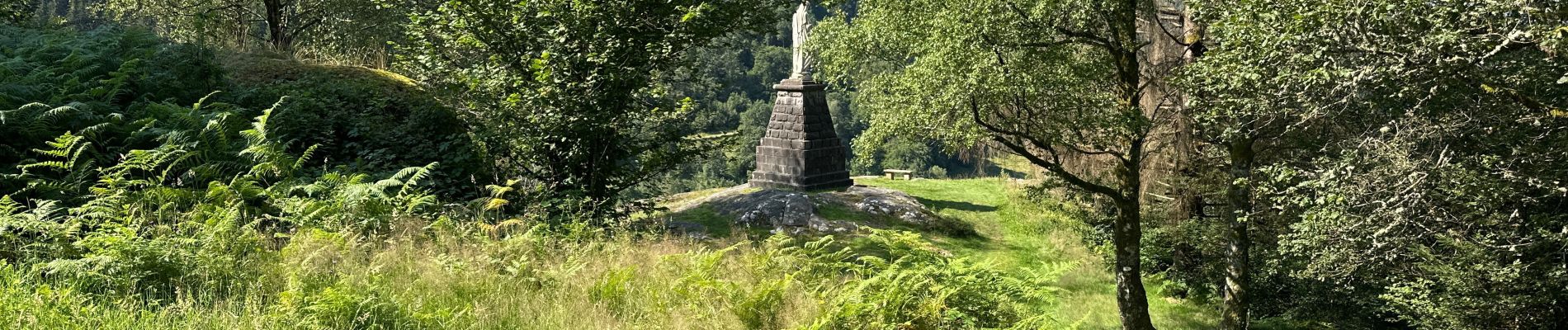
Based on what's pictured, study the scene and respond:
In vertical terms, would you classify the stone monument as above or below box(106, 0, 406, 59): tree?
below

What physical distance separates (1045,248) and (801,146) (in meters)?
7.46

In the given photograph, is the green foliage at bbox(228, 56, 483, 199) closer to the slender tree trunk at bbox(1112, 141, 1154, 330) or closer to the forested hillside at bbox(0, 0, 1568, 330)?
the forested hillside at bbox(0, 0, 1568, 330)

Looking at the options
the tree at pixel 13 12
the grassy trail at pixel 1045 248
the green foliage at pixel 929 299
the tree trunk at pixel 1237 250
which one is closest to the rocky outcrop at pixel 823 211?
the grassy trail at pixel 1045 248

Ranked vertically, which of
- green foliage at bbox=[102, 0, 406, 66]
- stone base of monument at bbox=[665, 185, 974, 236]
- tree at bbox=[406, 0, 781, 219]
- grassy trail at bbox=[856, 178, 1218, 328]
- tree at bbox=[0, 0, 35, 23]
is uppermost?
green foliage at bbox=[102, 0, 406, 66]

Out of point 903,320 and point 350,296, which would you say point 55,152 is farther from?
point 903,320

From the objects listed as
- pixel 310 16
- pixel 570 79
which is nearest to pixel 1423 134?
pixel 570 79

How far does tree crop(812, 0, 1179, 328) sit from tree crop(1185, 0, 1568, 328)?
2059mm

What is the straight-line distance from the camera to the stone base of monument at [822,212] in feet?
63.8

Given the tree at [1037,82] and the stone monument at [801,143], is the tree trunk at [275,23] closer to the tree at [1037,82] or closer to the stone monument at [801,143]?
the stone monument at [801,143]

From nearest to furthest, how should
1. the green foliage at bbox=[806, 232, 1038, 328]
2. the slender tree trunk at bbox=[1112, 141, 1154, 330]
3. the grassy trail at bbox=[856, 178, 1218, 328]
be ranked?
the green foliage at bbox=[806, 232, 1038, 328] < the slender tree trunk at bbox=[1112, 141, 1154, 330] < the grassy trail at bbox=[856, 178, 1218, 328]

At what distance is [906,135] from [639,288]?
7923 mm

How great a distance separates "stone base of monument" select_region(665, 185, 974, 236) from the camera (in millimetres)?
19438

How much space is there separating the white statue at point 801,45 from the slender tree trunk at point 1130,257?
11.5 metres

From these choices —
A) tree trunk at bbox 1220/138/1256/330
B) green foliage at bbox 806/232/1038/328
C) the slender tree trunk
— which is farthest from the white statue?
green foliage at bbox 806/232/1038/328
